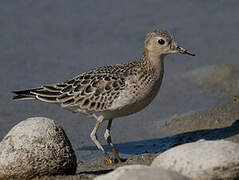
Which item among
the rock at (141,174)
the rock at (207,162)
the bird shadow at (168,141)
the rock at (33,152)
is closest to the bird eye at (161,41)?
the bird shadow at (168,141)

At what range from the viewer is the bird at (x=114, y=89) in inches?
356

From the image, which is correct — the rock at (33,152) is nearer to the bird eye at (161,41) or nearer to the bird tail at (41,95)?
the bird tail at (41,95)

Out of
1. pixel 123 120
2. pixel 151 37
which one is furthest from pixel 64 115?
pixel 151 37

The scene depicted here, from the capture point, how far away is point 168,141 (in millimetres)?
10125

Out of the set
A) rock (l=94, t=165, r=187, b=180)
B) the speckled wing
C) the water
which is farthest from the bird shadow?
rock (l=94, t=165, r=187, b=180)

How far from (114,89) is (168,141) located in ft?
5.08

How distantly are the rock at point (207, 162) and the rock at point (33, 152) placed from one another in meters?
1.49

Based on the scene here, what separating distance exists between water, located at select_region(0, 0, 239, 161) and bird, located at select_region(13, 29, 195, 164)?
0.76 m

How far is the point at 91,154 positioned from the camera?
31.8 feet

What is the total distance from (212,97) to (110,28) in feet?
11.2

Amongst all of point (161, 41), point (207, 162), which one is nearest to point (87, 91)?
point (161, 41)

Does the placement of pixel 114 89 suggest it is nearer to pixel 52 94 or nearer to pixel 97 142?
pixel 97 142

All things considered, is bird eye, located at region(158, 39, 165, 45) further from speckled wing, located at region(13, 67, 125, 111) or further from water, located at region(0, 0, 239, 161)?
water, located at region(0, 0, 239, 161)

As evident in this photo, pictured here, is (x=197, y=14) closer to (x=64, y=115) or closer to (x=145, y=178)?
(x=64, y=115)
